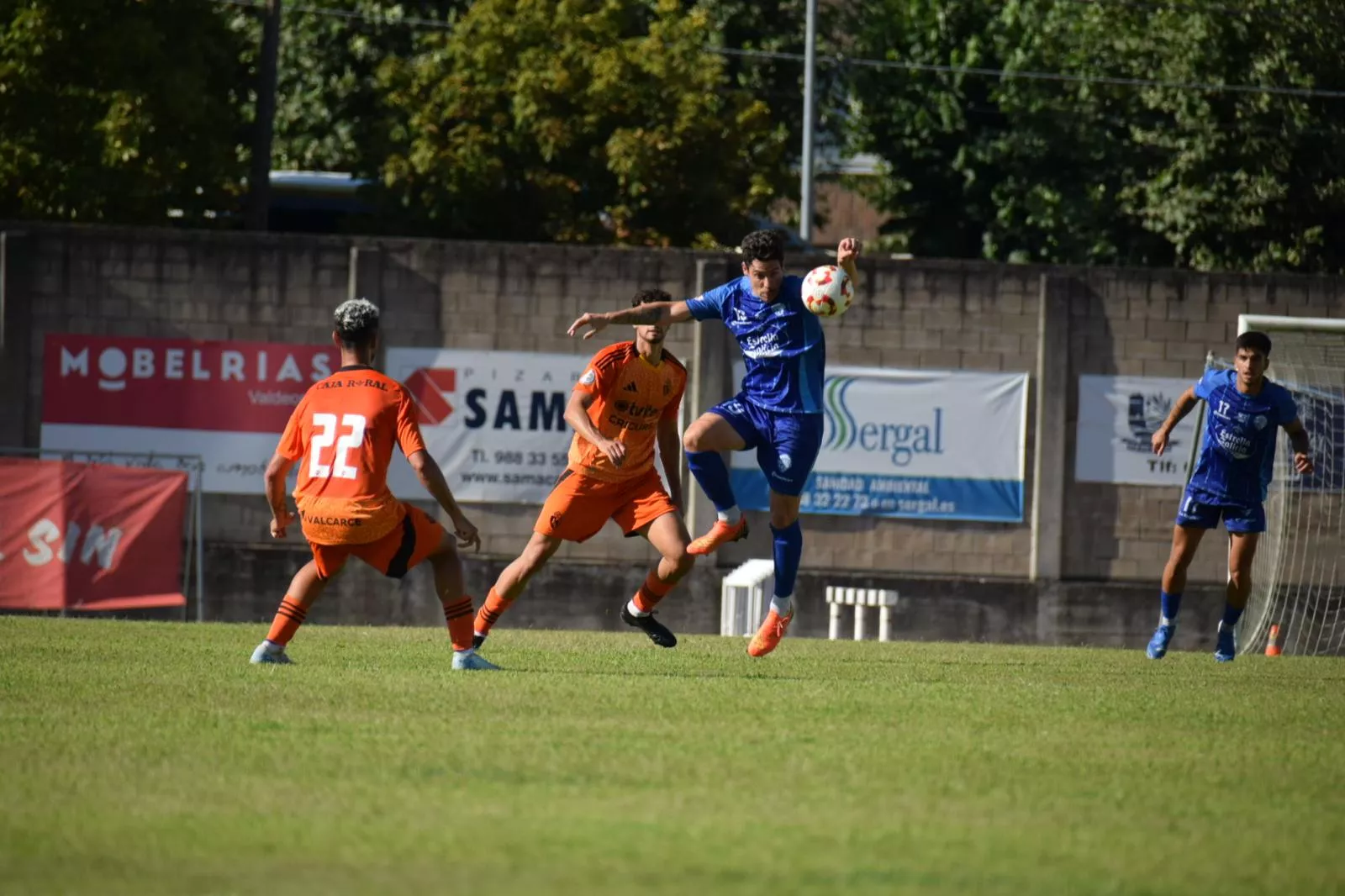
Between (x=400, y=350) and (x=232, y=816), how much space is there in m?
17.2

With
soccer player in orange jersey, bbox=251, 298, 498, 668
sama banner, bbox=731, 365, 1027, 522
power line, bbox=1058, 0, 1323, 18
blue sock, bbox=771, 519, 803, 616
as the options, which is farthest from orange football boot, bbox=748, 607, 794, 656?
power line, bbox=1058, 0, 1323, 18

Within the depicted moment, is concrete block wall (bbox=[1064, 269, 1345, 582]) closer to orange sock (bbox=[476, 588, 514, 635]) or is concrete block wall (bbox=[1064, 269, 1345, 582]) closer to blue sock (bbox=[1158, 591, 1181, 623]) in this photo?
blue sock (bbox=[1158, 591, 1181, 623])

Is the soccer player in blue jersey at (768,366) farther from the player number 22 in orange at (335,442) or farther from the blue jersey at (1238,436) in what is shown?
the blue jersey at (1238,436)

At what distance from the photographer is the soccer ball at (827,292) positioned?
1098 centimetres

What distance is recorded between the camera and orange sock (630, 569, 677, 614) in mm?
11719

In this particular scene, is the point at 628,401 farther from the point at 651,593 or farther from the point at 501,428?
the point at 501,428

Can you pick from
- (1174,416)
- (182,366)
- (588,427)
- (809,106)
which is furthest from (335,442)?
Answer: (809,106)

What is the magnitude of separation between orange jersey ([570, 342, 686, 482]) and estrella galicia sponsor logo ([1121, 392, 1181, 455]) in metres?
12.4

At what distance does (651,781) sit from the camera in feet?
22.4

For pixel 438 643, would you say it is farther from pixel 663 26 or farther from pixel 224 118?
pixel 663 26

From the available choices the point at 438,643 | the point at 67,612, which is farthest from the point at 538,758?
the point at 67,612

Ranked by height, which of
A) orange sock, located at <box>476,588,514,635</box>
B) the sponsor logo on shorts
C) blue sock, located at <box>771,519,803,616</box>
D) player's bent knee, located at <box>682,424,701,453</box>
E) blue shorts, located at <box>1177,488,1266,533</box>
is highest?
player's bent knee, located at <box>682,424,701,453</box>

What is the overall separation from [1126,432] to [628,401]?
41.6 feet

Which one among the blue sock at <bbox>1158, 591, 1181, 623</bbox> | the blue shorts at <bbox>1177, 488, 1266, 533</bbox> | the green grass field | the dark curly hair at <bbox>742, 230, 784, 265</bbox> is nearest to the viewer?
the green grass field
